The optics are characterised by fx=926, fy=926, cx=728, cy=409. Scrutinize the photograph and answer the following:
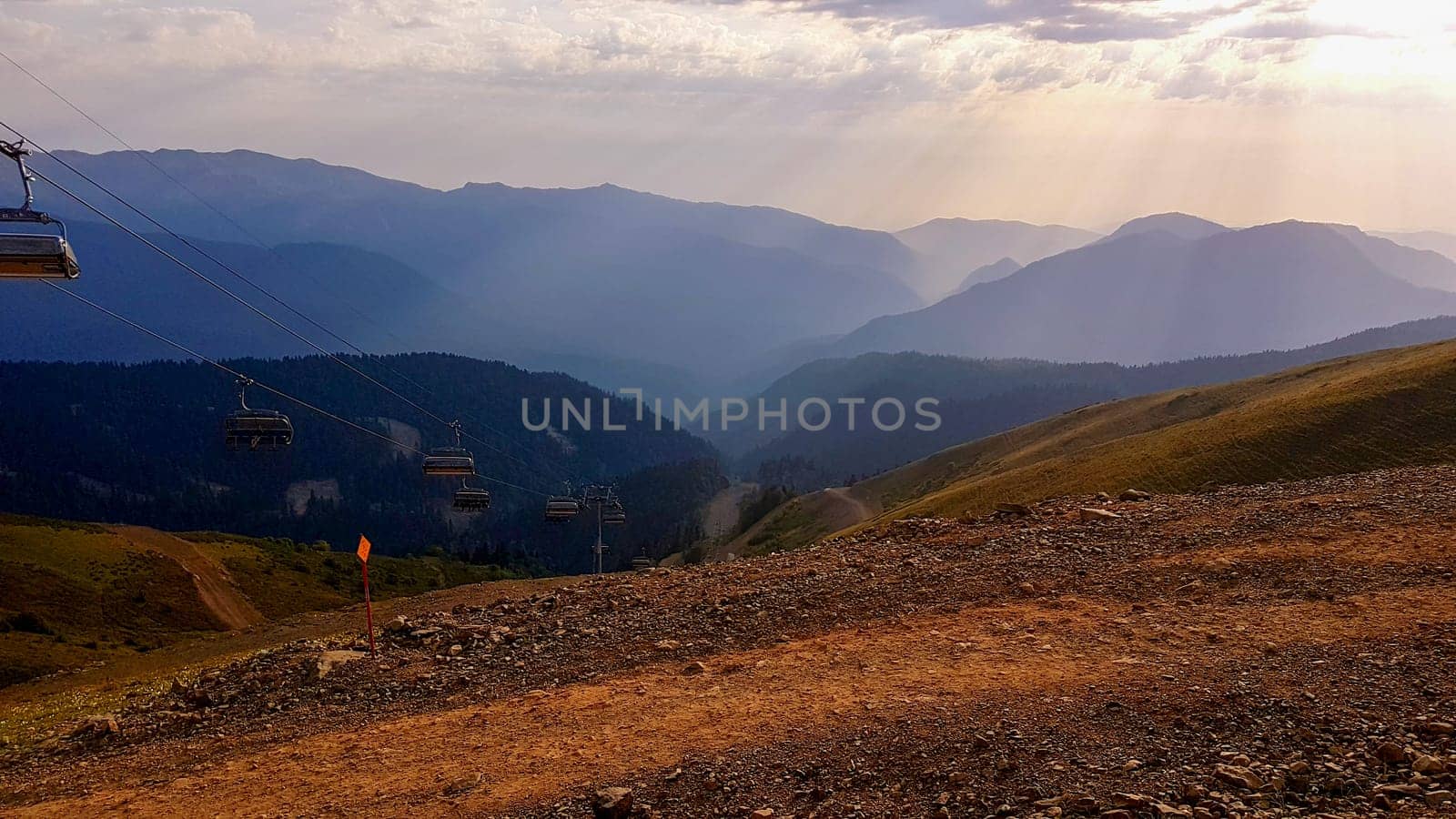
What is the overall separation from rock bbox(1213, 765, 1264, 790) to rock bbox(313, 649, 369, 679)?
46.5 feet

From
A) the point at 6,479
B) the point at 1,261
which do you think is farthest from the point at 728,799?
the point at 6,479

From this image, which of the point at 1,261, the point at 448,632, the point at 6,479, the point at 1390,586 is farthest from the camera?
the point at 6,479

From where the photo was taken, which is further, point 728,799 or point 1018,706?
point 1018,706

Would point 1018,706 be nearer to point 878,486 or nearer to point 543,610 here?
point 543,610

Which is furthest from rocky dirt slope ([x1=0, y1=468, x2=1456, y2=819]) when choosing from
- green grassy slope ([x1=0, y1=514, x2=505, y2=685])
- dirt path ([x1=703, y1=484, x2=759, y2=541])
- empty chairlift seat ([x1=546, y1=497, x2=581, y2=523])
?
dirt path ([x1=703, y1=484, x2=759, y2=541])

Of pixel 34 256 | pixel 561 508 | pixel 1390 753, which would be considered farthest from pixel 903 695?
pixel 561 508

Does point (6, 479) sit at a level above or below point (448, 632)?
below

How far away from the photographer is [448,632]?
18.1m

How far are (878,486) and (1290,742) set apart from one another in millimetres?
88127

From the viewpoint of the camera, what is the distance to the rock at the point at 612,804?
10.8 meters

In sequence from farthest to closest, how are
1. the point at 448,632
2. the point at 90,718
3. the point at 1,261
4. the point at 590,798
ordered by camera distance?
1. the point at 448,632
2. the point at 90,718
3. the point at 1,261
4. the point at 590,798

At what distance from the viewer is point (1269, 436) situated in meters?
35.3

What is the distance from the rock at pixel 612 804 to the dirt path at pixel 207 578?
5191 centimetres

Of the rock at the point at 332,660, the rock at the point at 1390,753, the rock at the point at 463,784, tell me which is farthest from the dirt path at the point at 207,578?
the rock at the point at 1390,753
